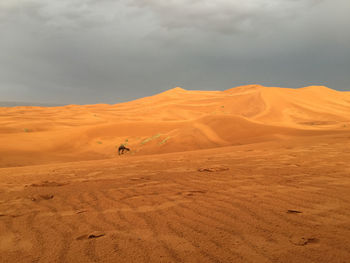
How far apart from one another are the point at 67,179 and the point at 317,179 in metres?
5.46

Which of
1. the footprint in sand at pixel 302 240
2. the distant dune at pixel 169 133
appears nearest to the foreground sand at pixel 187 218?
the footprint in sand at pixel 302 240

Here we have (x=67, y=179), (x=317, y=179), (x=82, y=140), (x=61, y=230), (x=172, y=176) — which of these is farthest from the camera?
(x=82, y=140)

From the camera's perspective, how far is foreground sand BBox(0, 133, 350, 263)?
2287 mm

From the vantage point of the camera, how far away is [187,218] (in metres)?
3.04

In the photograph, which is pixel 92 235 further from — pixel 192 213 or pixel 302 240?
pixel 302 240

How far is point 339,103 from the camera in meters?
30.2

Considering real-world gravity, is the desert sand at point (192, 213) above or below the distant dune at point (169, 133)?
below

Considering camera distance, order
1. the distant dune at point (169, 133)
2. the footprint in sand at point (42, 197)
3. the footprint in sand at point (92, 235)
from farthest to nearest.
A: 1. the distant dune at point (169, 133)
2. the footprint in sand at point (42, 197)
3. the footprint in sand at point (92, 235)

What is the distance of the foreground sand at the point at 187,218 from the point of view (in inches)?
90.0

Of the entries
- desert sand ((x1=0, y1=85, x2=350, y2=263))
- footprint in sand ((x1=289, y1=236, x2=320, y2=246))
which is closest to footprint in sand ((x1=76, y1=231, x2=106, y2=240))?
desert sand ((x1=0, y1=85, x2=350, y2=263))

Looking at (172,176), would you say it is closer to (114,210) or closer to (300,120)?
(114,210)

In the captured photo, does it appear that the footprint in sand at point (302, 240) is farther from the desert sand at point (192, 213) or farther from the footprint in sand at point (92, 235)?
the footprint in sand at point (92, 235)

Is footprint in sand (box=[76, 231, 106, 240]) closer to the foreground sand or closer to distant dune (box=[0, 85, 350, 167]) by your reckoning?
the foreground sand

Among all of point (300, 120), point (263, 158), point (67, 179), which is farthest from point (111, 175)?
point (300, 120)
